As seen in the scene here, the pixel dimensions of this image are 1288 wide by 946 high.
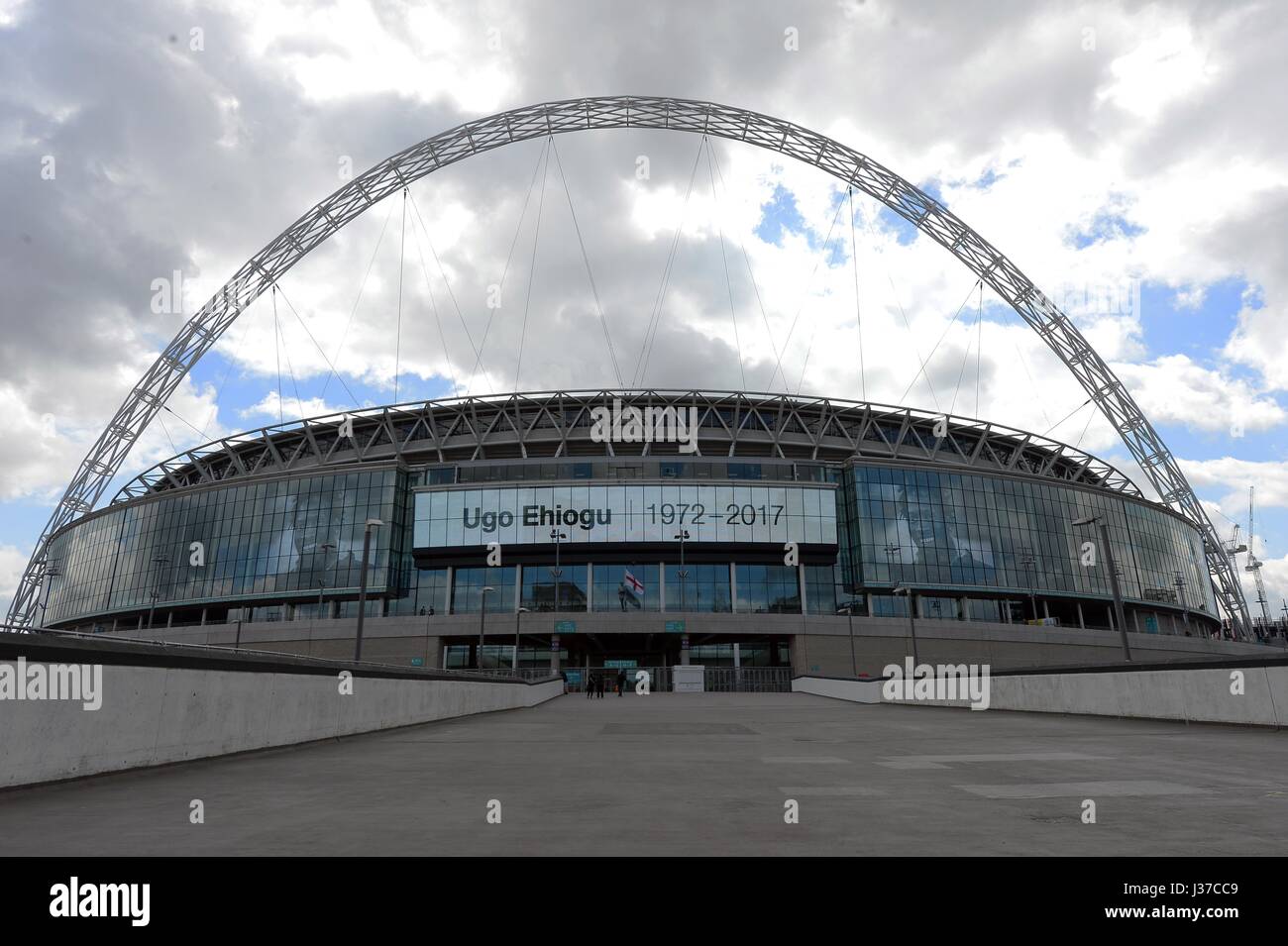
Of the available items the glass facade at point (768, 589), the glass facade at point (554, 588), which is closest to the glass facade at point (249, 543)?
the glass facade at point (554, 588)

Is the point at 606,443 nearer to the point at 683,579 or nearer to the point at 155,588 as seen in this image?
the point at 683,579

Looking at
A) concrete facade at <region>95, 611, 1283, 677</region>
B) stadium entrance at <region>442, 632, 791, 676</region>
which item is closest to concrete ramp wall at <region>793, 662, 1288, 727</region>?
concrete facade at <region>95, 611, 1283, 677</region>

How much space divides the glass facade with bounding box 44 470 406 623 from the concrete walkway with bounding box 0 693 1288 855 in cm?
6611

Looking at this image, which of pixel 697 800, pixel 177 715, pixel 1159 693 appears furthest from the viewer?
pixel 1159 693

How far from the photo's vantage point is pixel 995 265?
8581cm

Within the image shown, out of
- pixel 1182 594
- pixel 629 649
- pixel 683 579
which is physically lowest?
pixel 629 649

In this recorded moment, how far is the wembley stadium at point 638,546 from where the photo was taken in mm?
71250

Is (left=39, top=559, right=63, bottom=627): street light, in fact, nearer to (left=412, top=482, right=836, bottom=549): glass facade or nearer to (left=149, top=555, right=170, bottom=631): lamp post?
(left=149, top=555, right=170, bottom=631): lamp post

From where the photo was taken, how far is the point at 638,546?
72.1 metres

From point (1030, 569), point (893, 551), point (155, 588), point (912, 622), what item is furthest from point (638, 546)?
point (155, 588)

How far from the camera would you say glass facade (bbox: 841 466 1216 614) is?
74625 mm

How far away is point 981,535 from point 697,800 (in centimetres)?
7880
